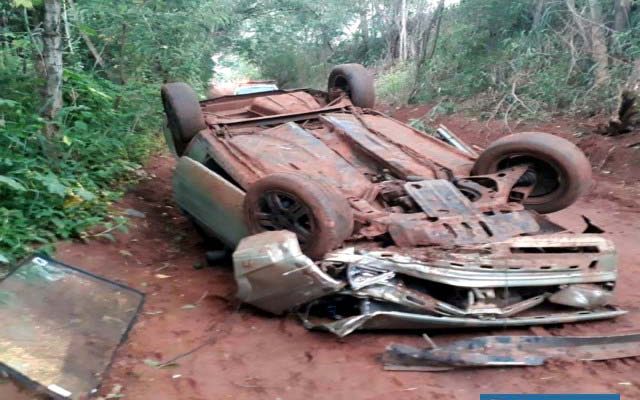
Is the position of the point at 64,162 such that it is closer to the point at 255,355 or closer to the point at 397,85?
the point at 255,355

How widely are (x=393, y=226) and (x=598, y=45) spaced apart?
27.4 feet

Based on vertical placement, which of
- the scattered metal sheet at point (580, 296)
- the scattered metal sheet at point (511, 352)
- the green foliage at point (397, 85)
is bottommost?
the green foliage at point (397, 85)

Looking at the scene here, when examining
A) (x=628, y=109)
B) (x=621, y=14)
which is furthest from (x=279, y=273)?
(x=621, y=14)

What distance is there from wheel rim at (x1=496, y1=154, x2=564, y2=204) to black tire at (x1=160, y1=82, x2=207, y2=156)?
8.53ft

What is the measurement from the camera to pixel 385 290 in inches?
144

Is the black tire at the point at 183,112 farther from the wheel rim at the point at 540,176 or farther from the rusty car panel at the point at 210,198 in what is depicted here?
the wheel rim at the point at 540,176

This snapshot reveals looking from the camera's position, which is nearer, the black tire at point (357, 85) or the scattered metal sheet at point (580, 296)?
the scattered metal sheet at point (580, 296)

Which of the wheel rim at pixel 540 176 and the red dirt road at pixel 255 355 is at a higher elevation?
the wheel rim at pixel 540 176

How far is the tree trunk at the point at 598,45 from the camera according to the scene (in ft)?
33.6

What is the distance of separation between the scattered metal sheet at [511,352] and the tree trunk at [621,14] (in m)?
8.74

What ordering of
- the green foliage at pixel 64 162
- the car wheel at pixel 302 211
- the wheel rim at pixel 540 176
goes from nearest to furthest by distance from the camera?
1. the car wheel at pixel 302 211
2. the wheel rim at pixel 540 176
3. the green foliage at pixel 64 162

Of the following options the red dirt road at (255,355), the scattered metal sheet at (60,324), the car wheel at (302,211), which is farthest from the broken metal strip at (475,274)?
the scattered metal sheet at (60,324)

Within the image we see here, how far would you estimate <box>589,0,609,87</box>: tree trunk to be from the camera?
33.6 feet

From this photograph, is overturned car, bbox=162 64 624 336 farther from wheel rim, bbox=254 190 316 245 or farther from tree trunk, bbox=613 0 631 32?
tree trunk, bbox=613 0 631 32
